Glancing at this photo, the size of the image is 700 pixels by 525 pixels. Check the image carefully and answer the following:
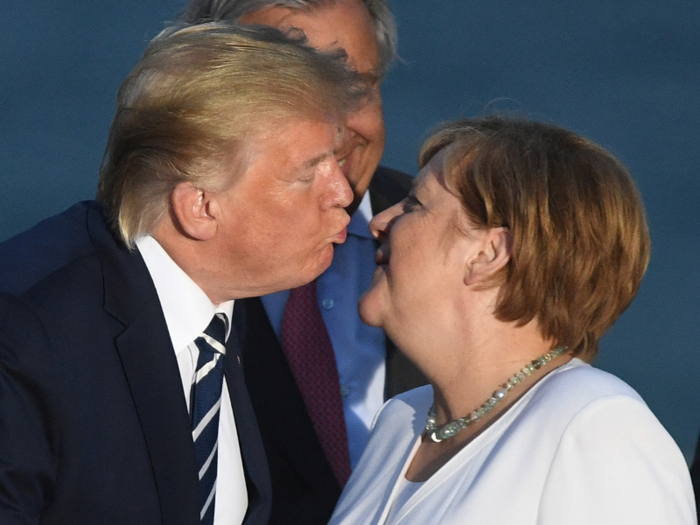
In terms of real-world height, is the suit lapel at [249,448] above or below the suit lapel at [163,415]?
below

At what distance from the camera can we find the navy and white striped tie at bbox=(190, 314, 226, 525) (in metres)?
1.80

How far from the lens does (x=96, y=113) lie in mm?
3936

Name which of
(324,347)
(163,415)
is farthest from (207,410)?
(324,347)

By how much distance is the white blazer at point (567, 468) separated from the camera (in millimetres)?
1493

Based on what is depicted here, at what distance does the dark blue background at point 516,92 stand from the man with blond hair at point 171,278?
2.01 metres

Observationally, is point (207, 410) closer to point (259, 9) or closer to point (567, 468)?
point (567, 468)

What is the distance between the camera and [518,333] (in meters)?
1.78

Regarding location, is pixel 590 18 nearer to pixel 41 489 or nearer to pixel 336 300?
pixel 336 300

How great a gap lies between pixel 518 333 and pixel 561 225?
213 mm

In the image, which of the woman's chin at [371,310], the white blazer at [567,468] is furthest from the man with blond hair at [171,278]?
the white blazer at [567,468]

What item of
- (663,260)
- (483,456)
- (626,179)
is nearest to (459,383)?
(483,456)

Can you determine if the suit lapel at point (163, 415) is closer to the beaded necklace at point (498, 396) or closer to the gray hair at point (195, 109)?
the gray hair at point (195, 109)

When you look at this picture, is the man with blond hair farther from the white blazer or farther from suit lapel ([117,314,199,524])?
the white blazer

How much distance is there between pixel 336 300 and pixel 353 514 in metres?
0.70
